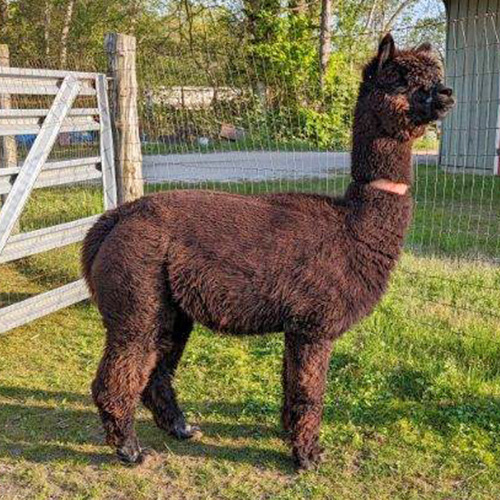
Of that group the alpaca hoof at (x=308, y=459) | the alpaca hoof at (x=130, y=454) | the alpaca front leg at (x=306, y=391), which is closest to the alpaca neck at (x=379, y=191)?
the alpaca front leg at (x=306, y=391)

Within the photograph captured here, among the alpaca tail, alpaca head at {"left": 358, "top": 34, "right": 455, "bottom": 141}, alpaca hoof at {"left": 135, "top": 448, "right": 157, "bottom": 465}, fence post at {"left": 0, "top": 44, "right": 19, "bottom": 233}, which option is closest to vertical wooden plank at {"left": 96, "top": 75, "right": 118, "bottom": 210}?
fence post at {"left": 0, "top": 44, "right": 19, "bottom": 233}

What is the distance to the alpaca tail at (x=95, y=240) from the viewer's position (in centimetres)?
338

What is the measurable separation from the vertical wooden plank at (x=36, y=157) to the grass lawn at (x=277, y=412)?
41.0 inches

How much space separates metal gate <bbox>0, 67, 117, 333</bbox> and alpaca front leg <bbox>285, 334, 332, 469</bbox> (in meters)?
2.67

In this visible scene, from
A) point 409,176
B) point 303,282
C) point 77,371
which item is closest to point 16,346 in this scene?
point 77,371

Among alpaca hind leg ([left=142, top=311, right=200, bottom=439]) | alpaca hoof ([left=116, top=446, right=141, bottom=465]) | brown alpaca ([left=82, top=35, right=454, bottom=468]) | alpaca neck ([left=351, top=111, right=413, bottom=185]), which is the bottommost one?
alpaca hoof ([left=116, top=446, right=141, bottom=465])

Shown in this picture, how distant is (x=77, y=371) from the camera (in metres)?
4.71

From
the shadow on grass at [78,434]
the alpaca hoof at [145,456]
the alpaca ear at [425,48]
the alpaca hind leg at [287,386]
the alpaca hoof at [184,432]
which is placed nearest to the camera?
the alpaca ear at [425,48]

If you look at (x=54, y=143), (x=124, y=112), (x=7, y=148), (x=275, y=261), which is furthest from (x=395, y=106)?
(x=7, y=148)

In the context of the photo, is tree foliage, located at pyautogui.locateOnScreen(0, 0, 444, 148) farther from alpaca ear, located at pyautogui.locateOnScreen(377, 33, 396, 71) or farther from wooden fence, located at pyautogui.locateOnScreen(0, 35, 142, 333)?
alpaca ear, located at pyautogui.locateOnScreen(377, 33, 396, 71)

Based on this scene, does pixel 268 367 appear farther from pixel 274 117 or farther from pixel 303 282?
pixel 274 117

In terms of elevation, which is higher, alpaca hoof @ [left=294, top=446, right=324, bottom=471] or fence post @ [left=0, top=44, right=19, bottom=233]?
fence post @ [left=0, top=44, right=19, bottom=233]

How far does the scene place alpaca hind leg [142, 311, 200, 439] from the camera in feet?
12.1

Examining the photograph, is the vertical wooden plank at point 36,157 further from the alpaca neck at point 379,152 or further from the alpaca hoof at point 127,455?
the alpaca neck at point 379,152
